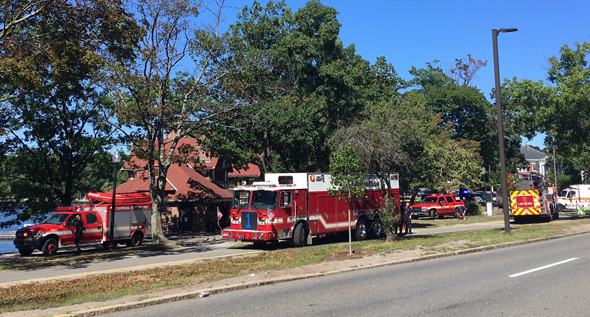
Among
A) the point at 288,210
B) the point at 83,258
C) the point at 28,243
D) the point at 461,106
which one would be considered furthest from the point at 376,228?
the point at 461,106

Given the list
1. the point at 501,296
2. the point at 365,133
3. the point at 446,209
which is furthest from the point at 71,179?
the point at 446,209

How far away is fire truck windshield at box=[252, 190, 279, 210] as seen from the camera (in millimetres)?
19781

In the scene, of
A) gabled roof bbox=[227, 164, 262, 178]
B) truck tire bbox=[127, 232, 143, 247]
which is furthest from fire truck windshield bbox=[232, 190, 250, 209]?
gabled roof bbox=[227, 164, 262, 178]

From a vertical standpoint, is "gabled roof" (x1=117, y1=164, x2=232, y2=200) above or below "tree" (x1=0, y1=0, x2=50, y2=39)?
below

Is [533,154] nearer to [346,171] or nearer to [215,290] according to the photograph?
[346,171]

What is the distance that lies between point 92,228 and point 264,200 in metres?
8.50

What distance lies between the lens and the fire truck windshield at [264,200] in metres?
19.8

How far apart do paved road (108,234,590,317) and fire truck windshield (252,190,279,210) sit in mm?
7270

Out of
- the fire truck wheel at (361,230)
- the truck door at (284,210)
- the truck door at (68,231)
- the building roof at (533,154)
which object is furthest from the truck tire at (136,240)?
the building roof at (533,154)

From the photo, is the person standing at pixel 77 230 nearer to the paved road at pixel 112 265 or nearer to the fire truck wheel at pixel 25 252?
the fire truck wheel at pixel 25 252

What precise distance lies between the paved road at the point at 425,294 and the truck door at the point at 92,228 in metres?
13.9

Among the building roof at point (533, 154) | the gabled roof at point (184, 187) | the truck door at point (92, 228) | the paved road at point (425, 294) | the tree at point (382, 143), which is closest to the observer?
the paved road at point (425, 294)

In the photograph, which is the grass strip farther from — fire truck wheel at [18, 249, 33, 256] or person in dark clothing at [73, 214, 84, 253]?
fire truck wheel at [18, 249, 33, 256]

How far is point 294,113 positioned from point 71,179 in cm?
1418
